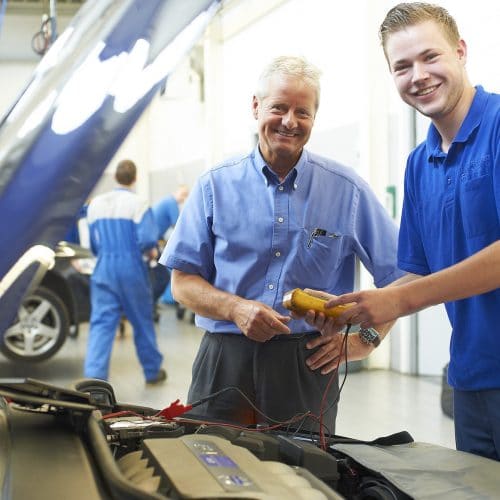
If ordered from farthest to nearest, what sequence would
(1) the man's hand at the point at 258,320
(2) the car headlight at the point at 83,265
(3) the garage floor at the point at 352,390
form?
1. (2) the car headlight at the point at 83,265
2. (3) the garage floor at the point at 352,390
3. (1) the man's hand at the point at 258,320

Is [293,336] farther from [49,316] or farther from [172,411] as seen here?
[49,316]

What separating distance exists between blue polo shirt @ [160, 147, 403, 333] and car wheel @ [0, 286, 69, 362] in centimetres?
441

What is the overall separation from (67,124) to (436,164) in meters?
0.89

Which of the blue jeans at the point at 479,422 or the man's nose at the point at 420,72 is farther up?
the man's nose at the point at 420,72

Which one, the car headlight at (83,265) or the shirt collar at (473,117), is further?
the car headlight at (83,265)

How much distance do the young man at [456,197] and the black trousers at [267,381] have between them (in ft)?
1.44

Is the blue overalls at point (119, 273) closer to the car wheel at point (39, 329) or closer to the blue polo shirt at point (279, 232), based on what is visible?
the car wheel at point (39, 329)

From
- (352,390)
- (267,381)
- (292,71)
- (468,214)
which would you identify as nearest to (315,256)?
(267,381)

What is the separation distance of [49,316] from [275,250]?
4.78m

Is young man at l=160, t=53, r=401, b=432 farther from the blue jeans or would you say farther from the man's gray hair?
the blue jeans

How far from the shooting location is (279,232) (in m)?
2.06

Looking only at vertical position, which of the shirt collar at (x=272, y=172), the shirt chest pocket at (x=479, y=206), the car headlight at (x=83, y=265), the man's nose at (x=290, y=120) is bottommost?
the shirt chest pocket at (x=479, y=206)

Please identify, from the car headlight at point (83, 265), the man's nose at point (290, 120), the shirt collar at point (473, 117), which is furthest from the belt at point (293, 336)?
the car headlight at point (83, 265)

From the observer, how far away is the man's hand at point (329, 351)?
2.03m
